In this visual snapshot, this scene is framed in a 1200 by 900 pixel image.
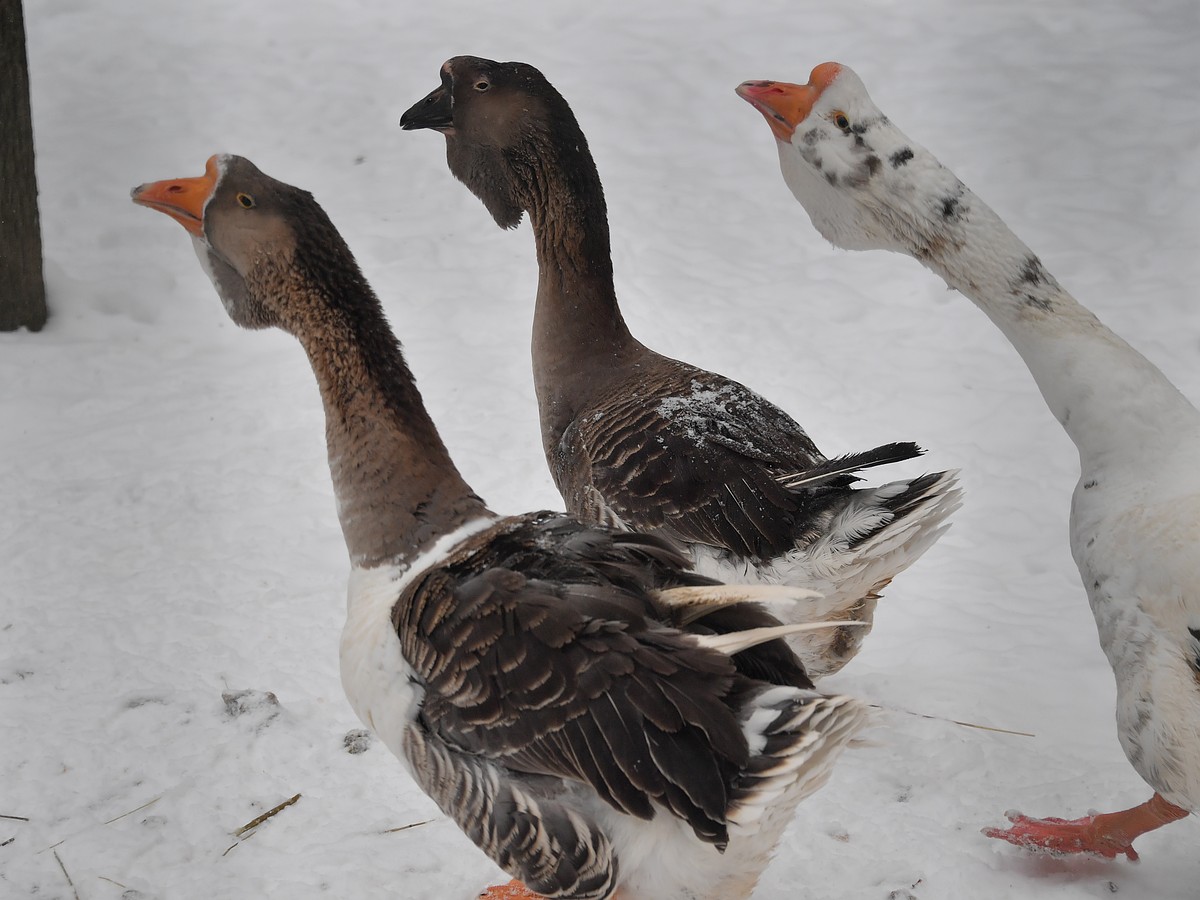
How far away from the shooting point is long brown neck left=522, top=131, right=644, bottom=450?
4027mm

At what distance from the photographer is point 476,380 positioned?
218 inches

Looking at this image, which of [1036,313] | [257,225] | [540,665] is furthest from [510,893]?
[1036,313]

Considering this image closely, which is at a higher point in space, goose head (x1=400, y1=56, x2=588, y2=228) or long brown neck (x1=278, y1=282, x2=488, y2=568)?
goose head (x1=400, y1=56, x2=588, y2=228)

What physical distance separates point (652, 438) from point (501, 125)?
1464 millimetres

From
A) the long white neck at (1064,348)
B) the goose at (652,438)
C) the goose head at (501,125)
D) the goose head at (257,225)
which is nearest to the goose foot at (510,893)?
the goose at (652,438)

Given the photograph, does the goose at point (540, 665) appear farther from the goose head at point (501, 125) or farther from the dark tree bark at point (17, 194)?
the dark tree bark at point (17, 194)

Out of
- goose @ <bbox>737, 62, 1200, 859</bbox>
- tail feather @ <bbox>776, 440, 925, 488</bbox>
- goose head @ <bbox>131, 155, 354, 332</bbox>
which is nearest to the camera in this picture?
goose @ <bbox>737, 62, 1200, 859</bbox>

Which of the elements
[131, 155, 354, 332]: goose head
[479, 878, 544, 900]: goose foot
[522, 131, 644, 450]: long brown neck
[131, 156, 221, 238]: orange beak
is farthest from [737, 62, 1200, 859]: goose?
[131, 156, 221, 238]: orange beak

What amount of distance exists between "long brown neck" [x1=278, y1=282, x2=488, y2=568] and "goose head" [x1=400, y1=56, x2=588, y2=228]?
134 centimetres

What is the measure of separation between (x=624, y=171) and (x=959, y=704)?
4.65m

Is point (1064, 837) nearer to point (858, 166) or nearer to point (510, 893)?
point (510, 893)

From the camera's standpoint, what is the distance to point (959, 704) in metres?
3.68

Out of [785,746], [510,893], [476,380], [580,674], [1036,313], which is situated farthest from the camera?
[476,380]

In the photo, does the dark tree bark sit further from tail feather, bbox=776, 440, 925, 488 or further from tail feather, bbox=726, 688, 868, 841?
tail feather, bbox=726, 688, 868, 841
